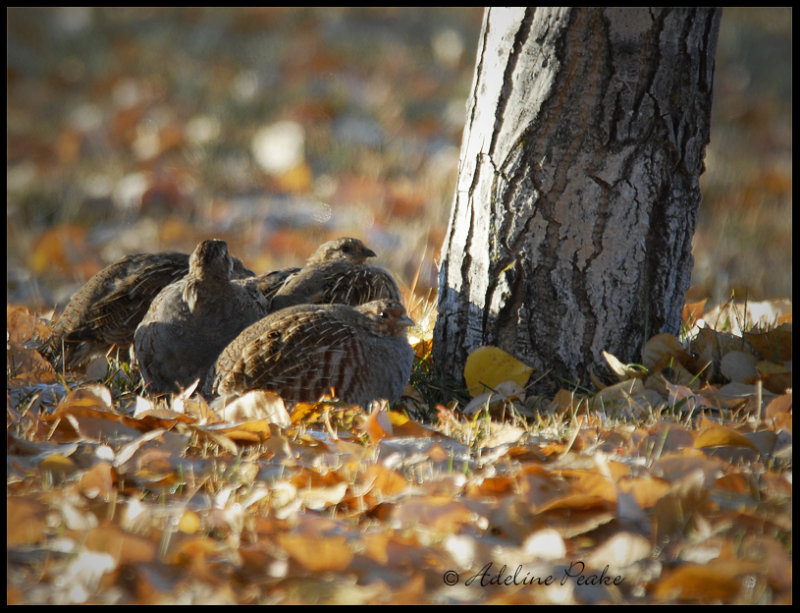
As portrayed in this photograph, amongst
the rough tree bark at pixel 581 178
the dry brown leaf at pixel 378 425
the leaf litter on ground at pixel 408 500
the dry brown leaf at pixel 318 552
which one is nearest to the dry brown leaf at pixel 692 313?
the rough tree bark at pixel 581 178

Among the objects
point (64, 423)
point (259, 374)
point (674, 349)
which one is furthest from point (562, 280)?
point (64, 423)

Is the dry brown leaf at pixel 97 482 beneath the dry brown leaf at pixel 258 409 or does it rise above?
beneath

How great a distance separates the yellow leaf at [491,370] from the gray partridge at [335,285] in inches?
43.3

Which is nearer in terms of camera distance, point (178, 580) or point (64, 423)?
point (178, 580)

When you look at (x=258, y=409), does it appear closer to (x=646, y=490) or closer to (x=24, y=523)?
(x=24, y=523)

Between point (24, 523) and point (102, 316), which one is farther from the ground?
point (102, 316)

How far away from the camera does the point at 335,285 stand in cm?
456

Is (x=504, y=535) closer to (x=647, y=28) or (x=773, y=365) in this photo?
(x=773, y=365)

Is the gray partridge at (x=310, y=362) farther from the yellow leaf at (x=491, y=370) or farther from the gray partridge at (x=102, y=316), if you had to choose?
the gray partridge at (x=102, y=316)

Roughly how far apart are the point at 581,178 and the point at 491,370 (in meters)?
0.86

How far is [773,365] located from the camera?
3418 mm

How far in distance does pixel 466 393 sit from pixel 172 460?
4.77ft

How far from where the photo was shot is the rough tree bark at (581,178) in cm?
334

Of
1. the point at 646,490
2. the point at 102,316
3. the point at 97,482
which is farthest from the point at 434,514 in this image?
the point at 102,316
